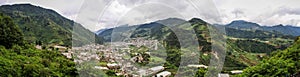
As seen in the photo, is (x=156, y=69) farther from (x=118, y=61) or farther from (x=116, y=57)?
(x=116, y=57)

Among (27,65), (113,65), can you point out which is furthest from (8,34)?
(113,65)

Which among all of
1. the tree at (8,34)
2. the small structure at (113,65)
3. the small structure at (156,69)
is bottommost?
the small structure at (156,69)

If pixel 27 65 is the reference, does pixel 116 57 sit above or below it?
below

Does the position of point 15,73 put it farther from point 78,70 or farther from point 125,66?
point 125,66

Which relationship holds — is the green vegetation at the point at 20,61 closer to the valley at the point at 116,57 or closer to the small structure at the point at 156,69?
the valley at the point at 116,57

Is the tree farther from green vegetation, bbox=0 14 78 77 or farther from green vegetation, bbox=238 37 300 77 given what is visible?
green vegetation, bbox=238 37 300 77

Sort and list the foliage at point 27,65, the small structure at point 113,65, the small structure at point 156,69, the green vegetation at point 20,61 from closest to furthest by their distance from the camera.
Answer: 1. the foliage at point 27,65
2. the green vegetation at point 20,61
3. the small structure at point 156,69
4. the small structure at point 113,65

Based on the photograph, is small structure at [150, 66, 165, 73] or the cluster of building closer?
the cluster of building

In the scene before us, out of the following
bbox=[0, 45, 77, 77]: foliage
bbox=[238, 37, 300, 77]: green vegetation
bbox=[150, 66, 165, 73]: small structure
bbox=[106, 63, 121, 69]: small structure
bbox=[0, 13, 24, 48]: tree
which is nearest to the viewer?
bbox=[238, 37, 300, 77]: green vegetation

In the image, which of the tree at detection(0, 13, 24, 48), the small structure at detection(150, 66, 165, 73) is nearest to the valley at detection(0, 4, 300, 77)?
the tree at detection(0, 13, 24, 48)

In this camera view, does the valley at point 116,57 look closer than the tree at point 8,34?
Yes

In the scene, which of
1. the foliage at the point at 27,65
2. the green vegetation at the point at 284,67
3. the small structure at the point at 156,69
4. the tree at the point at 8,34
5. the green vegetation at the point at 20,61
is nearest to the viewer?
the green vegetation at the point at 284,67

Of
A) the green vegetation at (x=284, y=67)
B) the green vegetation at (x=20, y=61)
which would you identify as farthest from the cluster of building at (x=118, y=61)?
the green vegetation at (x=284, y=67)
